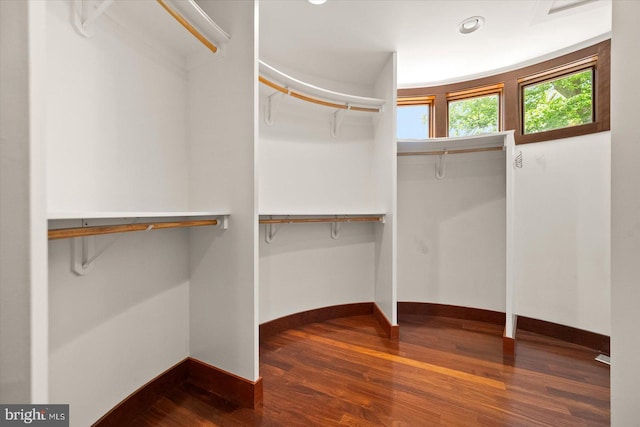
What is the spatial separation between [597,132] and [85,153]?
3338 mm

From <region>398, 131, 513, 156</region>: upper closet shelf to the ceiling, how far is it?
2.46 ft

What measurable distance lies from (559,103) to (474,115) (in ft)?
2.14

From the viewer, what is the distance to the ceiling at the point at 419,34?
184cm

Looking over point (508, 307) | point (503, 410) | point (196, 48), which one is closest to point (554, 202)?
point (508, 307)

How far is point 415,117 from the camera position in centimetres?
296

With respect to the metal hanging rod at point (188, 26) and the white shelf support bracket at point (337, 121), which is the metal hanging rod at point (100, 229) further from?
the white shelf support bracket at point (337, 121)

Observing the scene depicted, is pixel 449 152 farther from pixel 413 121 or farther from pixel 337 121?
pixel 337 121

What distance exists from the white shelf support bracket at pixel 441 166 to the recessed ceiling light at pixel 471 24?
103 centimetres

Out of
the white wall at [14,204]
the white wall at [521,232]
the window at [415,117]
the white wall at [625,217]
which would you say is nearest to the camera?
the white wall at [14,204]

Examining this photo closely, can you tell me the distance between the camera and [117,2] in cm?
127

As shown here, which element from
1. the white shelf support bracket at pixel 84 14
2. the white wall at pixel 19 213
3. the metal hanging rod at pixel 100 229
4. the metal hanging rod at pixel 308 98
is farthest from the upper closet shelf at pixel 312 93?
the white wall at pixel 19 213

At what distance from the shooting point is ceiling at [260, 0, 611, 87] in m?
1.84

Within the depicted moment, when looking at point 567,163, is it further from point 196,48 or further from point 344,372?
point 196,48

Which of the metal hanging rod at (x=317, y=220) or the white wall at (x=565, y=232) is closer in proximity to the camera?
the metal hanging rod at (x=317, y=220)
